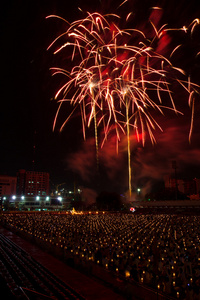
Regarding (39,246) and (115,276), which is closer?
(115,276)

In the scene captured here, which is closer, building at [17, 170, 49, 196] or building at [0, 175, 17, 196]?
Answer: building at [0, 175, 17, 196]

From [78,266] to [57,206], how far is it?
9452 centimetres

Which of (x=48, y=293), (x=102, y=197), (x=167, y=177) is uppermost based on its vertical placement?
(x=167, y=177)

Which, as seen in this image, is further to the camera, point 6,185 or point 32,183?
point 32,183

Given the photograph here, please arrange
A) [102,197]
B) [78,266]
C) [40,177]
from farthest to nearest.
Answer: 1. [40,177]
2. [102,197]
3. [78,266]

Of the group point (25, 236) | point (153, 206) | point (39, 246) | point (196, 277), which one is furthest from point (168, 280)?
point (153, 206)

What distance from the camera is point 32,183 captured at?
167375 mm

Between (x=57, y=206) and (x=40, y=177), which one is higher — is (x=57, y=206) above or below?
below

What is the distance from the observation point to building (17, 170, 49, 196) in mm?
163500

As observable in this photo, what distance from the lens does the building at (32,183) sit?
163500mm

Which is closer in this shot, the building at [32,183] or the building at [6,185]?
the building at [6,185]

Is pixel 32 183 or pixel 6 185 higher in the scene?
pixel 32 183

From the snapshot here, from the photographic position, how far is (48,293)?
27.6 ft

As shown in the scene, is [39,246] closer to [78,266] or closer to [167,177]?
[78,266]
